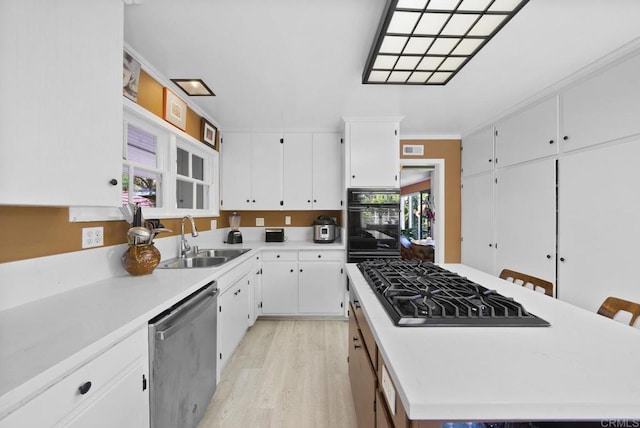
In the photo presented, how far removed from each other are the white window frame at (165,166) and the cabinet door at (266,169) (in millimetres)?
506

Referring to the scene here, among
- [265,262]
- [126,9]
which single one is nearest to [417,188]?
[265,262]

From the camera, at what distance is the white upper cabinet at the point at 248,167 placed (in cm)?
332

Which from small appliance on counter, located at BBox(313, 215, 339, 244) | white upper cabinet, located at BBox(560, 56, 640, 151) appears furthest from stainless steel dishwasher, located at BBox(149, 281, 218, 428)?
white upper cabinet, located at BBox(560, 56, 640, 151)

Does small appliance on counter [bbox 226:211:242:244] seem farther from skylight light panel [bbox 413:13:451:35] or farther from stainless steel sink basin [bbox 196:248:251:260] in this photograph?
skylight light panel [bbox 413:13:451:35]

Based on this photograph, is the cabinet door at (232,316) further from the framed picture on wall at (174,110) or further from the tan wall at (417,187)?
the tan wall at (417,187)

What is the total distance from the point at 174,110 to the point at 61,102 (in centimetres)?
139

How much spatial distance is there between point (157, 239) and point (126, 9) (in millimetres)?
1530

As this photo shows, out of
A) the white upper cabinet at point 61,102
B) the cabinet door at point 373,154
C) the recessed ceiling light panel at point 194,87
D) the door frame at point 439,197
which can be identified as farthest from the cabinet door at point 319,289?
the white upper cabinet at point 61,102

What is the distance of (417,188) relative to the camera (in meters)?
8.45

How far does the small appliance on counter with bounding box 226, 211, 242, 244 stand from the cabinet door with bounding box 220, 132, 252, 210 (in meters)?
0.22

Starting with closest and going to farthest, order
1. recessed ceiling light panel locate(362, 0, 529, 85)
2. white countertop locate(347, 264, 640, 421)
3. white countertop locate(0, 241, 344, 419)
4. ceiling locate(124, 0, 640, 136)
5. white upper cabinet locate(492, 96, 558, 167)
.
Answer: white countertop locate(347, 264, 640, 421)
white countertop locate(0, 241, 344, 419)
recessed ceiling light panel locate(362, 0, 529, 85)
ceiling locate(124, 0, 640, 136)
white upper cabinet locate(492, 96, 558, 167)

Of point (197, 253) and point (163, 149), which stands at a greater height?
point (163, 149)

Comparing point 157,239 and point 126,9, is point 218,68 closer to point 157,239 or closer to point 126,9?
point 126,9

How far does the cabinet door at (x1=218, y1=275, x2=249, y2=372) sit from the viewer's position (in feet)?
6.43
